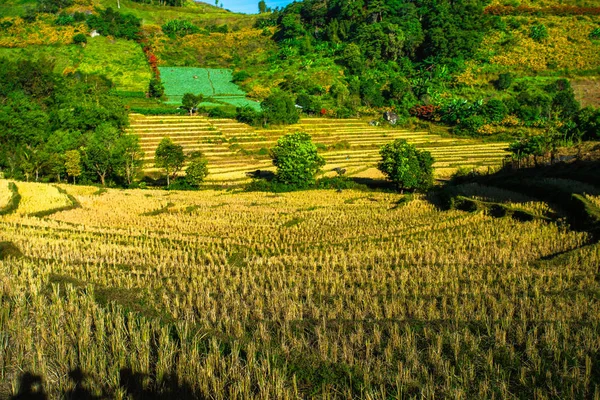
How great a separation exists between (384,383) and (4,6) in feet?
723

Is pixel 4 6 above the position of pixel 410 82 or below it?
above

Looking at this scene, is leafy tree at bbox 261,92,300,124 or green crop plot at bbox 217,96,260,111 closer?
leafy tree at bbox 261,92,300,124

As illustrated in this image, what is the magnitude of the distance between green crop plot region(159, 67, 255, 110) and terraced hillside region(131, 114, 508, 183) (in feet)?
72.8

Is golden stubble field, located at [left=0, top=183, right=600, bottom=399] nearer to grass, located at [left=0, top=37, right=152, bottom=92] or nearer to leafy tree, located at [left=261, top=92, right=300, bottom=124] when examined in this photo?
leafy tree, located at [left=261, top=92, right=300, bottom=124]

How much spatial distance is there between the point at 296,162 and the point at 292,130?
4166cm

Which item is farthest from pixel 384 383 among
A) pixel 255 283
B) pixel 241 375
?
pixel 255 283

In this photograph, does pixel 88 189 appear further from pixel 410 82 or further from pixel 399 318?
pixel 410 82

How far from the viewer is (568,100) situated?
3573 inches

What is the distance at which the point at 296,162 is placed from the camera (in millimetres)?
45094

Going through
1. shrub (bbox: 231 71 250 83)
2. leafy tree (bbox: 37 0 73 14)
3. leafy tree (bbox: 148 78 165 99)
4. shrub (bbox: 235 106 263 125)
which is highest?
leafy tree (bbox: 37 0 73 14)

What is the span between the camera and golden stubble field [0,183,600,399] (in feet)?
20.7

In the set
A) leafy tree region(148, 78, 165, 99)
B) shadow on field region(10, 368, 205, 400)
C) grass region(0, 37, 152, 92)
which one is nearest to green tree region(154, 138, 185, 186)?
shadow on field region(10, 368, 205, 400)

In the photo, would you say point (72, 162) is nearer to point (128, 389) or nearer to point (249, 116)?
point (249, 116)

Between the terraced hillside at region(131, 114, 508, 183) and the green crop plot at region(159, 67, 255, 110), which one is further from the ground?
the green crop plot at region(159, 67, 255, 110)
